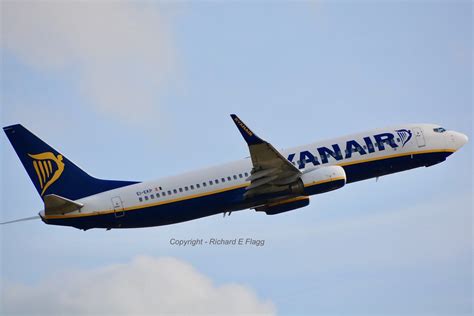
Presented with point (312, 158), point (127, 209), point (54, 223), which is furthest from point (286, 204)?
point (54, 223)

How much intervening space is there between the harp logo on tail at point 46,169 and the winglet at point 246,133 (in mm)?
13211

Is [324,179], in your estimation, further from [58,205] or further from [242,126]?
[58,205]

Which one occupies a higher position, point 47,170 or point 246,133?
point 246,133

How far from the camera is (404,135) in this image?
62.0 m

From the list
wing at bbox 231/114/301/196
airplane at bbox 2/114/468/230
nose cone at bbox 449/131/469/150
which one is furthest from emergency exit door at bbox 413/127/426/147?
wing at bbox 231/114/301/196

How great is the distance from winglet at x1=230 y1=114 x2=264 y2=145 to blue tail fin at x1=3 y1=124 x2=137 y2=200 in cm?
1073

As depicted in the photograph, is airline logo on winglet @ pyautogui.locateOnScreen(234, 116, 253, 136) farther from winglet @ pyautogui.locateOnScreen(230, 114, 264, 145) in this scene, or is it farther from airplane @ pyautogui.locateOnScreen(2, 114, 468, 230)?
airplane @ pyautogui.locateOnScreen(2, 114, 468, 230)

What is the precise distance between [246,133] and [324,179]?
746 centimetres

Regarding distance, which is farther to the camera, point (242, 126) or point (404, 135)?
point (404, 135)

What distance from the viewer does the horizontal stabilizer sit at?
5325 cm

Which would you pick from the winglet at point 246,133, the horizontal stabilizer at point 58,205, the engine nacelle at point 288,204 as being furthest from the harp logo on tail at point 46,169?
the engine nacelle at point 288,204

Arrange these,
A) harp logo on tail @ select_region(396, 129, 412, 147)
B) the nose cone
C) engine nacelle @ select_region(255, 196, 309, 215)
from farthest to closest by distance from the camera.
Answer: the nose cone < harp logo on tail @ select_region(396, 129, 412, 147) < engine nacelle @ select_region(255, 196, 309, 215)

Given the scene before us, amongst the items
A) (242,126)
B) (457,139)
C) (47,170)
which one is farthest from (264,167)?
(457,139)

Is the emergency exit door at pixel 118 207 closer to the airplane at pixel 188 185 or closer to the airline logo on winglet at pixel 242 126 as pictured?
the airplane at pixel 188 185
